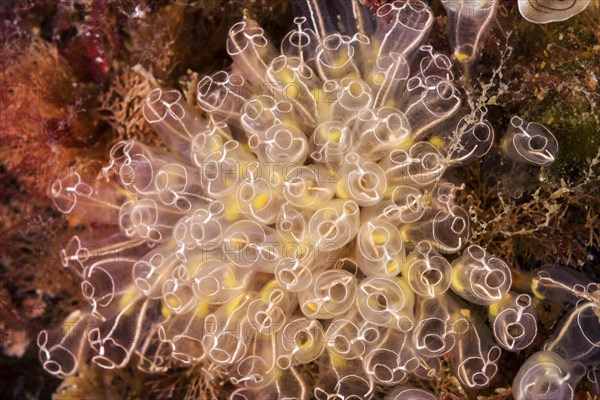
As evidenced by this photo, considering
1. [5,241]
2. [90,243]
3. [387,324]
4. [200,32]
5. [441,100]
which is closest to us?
[387,324]

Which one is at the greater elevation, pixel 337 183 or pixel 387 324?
Result: pixel 337 183

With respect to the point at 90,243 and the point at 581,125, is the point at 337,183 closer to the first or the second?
the point at 581,125

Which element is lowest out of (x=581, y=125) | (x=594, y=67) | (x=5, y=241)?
(x=5, y=241)

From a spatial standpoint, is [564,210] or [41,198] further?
[41,198]

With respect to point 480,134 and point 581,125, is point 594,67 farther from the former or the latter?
point 480,134

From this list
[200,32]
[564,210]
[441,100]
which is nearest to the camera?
[441,100]

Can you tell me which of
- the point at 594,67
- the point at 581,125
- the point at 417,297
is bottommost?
the point at 417,297

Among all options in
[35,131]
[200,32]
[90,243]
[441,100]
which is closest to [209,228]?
[90,243]

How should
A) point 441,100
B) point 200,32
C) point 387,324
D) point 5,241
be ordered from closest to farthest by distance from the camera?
point 387,324, point 441,100, point 200,32, point 5,241

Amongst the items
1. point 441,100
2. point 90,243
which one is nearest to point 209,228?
point 90,243
